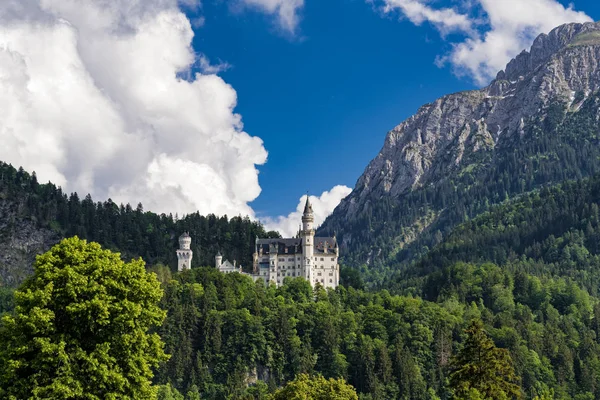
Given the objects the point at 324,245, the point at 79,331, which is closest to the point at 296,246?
the point at 324,245

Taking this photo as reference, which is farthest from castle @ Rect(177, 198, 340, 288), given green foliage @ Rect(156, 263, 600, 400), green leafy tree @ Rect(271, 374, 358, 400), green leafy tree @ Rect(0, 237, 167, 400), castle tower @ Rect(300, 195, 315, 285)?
green leafy tree @ Rect(0, 237, 167, 400)

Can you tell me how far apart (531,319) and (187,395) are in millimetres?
89007

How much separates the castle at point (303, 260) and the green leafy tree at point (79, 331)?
148 m

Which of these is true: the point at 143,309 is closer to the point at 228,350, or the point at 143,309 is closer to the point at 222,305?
the point at 228,350

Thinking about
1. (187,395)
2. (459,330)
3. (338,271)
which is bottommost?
(187,395)

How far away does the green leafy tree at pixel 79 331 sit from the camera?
41.1m

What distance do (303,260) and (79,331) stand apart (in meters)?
152

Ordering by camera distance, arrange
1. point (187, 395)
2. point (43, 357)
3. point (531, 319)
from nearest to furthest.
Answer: point (43, 357)
point (187, 395)
point (531, 319)

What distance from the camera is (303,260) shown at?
19412 centimetres

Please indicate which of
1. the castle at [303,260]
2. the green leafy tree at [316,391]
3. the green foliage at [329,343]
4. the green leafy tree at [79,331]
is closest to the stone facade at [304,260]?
the castle at [303,260]

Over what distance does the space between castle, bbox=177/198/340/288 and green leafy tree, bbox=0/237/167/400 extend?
14786 cm

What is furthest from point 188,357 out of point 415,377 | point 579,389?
point 579,389

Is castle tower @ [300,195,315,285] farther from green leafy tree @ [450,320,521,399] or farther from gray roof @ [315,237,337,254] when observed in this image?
green leafy tree @ [450,320,521,399]

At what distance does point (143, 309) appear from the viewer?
4388 centimetres
